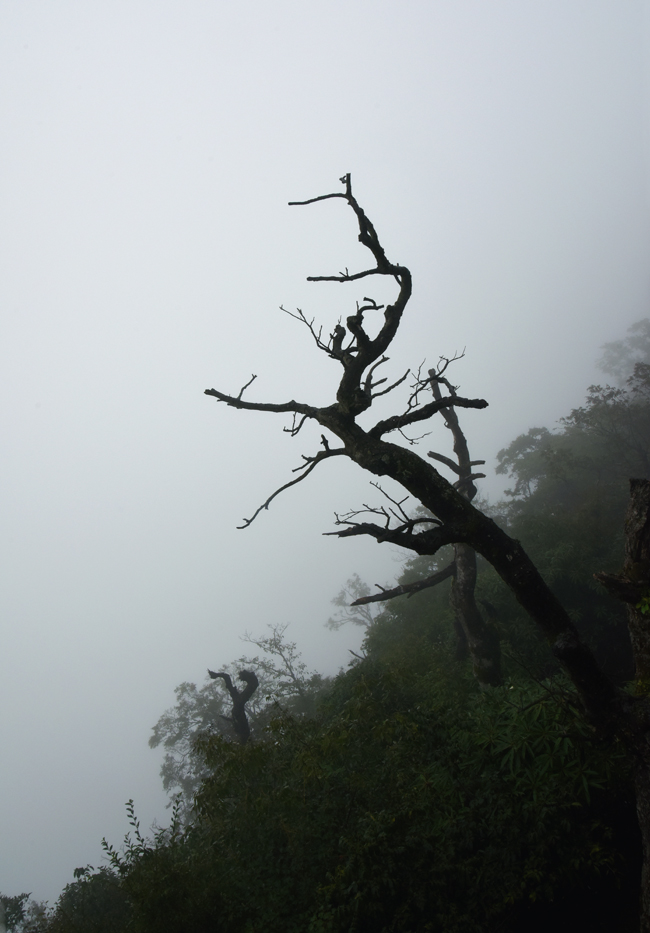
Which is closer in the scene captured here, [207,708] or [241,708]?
[241,708]

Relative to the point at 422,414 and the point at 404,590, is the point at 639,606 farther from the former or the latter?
the point at 404,590

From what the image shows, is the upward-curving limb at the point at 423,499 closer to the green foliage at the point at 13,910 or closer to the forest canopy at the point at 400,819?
the forest canopy at the point at 400,819

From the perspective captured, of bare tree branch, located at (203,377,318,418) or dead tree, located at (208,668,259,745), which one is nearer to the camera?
bare tree branch, located at (203,377,318,418)

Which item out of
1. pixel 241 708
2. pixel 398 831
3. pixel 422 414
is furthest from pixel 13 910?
pixel 422 414

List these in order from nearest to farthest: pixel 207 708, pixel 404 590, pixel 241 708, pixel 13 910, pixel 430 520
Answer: pixel 430 520 → pixel 404 590 → pixel 13 910 → pixel 241 708 → pixel 207 708

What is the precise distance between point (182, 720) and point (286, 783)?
21.0m

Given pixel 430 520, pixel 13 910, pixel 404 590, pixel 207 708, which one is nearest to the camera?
pixel 430 520

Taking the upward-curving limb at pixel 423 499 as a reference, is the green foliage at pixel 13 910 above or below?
below

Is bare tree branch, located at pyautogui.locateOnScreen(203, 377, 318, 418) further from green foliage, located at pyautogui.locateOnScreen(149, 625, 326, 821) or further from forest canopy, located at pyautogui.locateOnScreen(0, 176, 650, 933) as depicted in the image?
green foliage, located at pyautogui.locateOnScreen(149, 625, 326, 821)

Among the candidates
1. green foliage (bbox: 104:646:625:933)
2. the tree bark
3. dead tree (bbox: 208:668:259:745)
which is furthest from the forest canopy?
dead tree (bbox: 208:668:259:745)

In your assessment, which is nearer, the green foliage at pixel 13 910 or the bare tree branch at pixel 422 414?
the bare tree branch at pixel 422 414

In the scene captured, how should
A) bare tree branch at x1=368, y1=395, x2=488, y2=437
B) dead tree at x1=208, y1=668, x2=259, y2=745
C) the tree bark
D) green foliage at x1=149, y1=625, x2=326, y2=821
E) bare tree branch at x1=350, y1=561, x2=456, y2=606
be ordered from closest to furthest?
the tree bark → bare tree branch at x1=368, y1=395, x2=488, y2=437 → bare tree branch at x1=350, y1=561, x2=456, y2=606 → dead tree at x1=208, y1=668, x2=259, y2=745 → green foliage at x1=149, y1=625, x2=326, y2=821

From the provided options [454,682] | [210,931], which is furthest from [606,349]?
[210,931]

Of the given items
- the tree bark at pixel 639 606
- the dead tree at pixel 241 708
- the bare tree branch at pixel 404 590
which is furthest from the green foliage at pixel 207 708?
the tree bark at pixel 639 606
